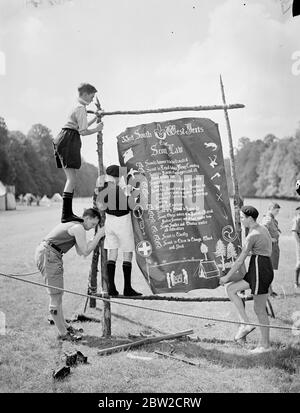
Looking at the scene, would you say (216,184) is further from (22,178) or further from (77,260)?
(22,178)

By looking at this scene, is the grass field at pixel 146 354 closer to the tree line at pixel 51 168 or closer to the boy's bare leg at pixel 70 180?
the boy's bare leg at pixel 70 180

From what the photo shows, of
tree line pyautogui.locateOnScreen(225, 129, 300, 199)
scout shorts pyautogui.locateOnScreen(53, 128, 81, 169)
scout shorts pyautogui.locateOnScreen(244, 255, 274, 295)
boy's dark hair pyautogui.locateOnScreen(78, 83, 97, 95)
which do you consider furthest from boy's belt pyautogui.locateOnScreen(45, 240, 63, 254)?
tree line pyautogui.locateOnScreen(225, 129, 300, 199)

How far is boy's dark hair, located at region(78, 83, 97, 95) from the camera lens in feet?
20.4

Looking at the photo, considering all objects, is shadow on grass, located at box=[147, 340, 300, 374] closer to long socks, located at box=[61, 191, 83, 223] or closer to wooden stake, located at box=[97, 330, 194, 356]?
wooden stake, located at box=[97, 330, 194, 356]

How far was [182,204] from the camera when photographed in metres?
6.44

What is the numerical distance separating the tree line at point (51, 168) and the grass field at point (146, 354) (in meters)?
26.5

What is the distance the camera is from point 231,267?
6.27m

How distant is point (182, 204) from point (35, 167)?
41433 mm

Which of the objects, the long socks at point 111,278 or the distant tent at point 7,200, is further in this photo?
the distant tent at point 7,200

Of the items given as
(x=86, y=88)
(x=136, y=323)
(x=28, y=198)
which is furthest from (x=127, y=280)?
(x=28, y=198)

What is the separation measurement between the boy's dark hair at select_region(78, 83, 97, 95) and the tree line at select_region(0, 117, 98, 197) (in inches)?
1136

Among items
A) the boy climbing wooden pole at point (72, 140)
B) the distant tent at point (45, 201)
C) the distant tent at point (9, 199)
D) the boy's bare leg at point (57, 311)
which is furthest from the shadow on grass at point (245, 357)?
the distant tent at point (45, 201)

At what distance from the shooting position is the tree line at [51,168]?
37.2 meters

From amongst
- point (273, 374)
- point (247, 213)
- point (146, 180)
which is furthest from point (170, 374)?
point (146, 180)
